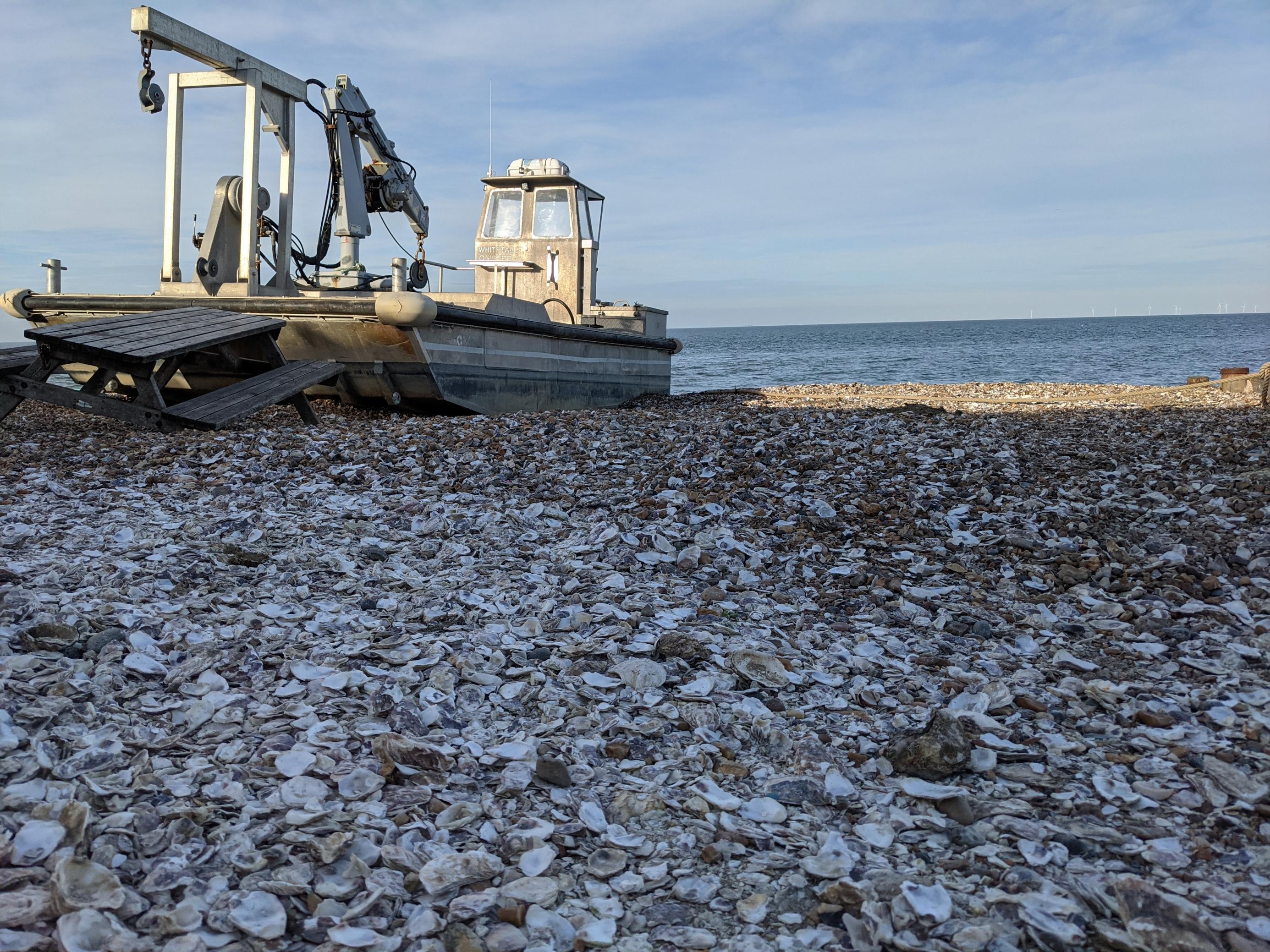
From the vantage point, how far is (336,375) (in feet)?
28.2

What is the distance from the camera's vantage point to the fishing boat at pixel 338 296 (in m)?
8.38

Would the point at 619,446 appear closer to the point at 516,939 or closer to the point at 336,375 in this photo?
the point at 336,375

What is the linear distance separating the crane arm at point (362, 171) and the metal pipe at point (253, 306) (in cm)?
254

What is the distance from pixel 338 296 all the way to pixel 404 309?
3.23 ft

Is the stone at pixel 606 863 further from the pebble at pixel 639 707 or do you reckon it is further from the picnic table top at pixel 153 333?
the picnic table top at pixel 153 333

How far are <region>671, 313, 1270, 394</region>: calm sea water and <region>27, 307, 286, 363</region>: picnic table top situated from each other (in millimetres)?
22045

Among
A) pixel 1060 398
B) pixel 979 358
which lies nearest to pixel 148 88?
pixel 1060 398

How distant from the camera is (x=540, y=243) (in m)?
14.1

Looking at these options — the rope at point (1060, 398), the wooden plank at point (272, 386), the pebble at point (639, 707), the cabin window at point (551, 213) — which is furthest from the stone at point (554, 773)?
the cabin window at point (551, 213)

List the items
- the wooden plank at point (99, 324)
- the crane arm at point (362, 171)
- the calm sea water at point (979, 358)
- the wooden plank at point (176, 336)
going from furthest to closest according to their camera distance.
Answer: the calm sea water at point (979, 358)
the crane arm at point (362, 171)
the wooden plank at point (99, 324)
the wooden plank at point (176, 336)

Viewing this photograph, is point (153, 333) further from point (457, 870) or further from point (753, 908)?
point (753, 908)

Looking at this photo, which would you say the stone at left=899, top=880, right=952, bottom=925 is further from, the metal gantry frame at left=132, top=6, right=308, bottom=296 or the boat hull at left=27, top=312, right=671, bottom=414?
the metal gantry frame at left=132, top=6, right=308, bottom=296

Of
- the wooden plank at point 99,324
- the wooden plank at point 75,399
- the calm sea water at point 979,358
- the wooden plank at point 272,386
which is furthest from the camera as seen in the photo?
the calm sea water at point 979,358

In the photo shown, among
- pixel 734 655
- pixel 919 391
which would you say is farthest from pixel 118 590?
pixel 919 391
